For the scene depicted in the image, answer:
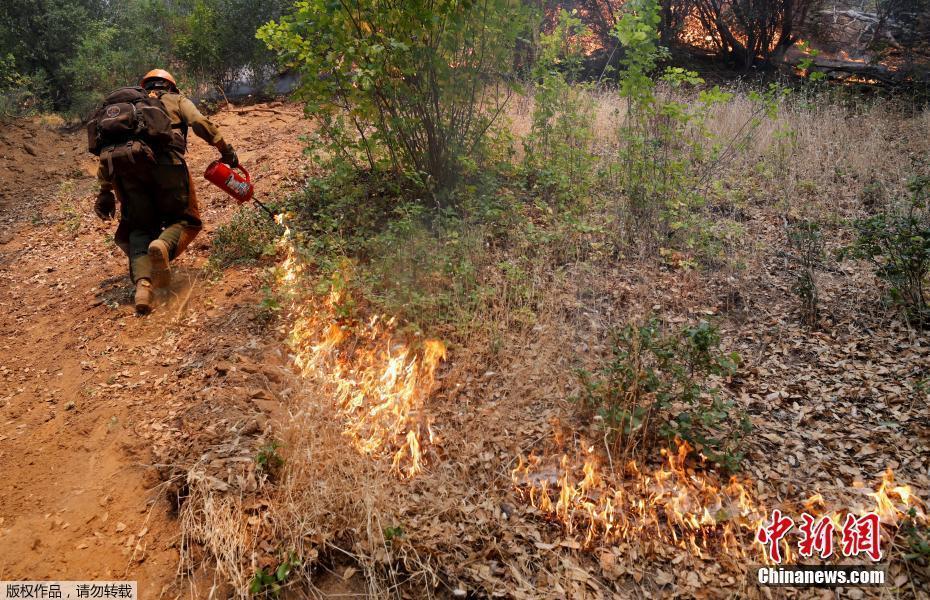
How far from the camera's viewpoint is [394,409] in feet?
11.3

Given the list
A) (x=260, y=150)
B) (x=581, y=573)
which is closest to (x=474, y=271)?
(x=581, y=573)

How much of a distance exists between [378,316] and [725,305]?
9.02 ft

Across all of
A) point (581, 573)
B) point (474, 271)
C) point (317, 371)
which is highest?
point (474, 271)

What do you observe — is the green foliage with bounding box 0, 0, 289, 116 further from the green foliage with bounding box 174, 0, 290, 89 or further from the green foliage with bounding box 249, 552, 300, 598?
the green foliage with bounding box 249, 552, 300, 598

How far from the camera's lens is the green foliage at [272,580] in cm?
240

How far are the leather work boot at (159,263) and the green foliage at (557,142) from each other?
3692 mm

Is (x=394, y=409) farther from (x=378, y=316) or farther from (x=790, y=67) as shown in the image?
(x=790, y=67)

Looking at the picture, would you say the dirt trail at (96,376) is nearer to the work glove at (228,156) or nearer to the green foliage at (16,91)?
the work glove at (228,156)

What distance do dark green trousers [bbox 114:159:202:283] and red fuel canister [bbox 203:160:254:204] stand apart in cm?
31

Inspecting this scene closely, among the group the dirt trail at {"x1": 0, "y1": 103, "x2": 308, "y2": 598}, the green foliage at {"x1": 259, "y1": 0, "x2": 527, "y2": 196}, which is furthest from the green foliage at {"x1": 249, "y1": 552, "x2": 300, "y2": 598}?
the green foliage at {"x1": 259, "y1": 0, "x2": 527, "y2": 196}

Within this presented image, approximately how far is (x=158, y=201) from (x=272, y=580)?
3.62 m

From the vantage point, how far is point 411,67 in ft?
16.3

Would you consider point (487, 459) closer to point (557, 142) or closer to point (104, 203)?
point (104, 203)

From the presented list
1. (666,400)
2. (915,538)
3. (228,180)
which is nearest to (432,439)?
(666,400)
